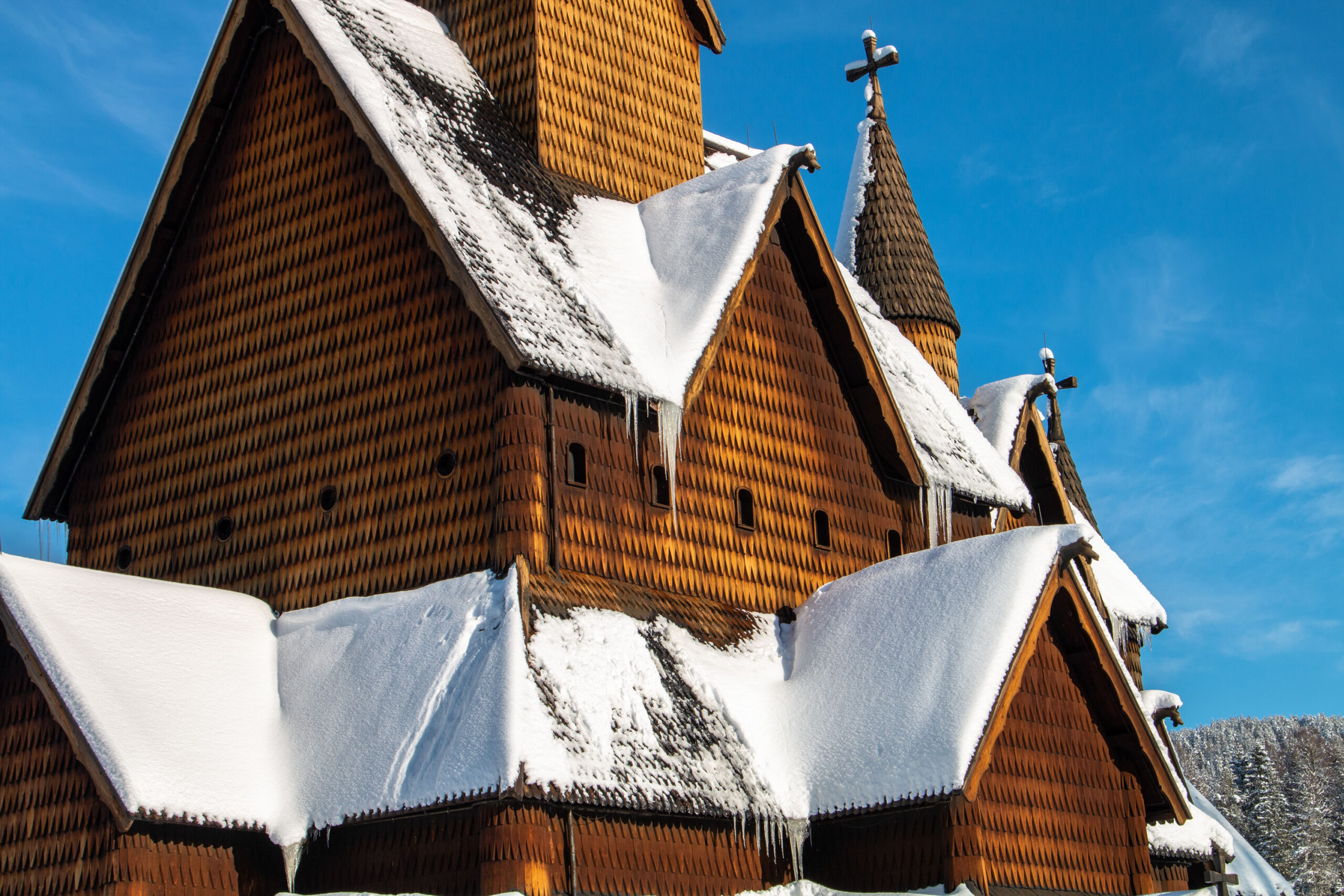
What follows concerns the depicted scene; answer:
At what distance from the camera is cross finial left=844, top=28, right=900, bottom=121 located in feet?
98.8

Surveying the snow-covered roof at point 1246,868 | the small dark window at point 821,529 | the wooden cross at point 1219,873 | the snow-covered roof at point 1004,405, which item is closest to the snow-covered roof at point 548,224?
the small dark window at point 821,529

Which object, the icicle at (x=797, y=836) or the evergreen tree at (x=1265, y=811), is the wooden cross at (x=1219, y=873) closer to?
the icicle at (x=797, y=836)

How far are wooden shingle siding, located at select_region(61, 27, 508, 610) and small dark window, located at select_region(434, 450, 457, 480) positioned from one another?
91 mm

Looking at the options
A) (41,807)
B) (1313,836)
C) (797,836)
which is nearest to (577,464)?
(797,836)

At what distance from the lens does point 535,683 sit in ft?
48.8

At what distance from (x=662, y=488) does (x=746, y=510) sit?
150cm

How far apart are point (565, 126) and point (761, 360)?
442cm

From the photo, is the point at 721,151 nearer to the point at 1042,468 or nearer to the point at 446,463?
the point at 1042,468

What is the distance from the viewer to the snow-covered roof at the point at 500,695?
48.2 ft

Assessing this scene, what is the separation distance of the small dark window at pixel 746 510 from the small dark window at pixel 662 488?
4.11 feet

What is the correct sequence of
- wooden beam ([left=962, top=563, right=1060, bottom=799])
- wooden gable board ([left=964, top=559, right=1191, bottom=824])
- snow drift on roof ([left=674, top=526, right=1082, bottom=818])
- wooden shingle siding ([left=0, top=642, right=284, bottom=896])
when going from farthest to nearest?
1. wooden gable board ([left=964, top=559, right=1191, bottom=824])
2. snow drift on roof ([left=674, top=526, right=1082, bottom=818])
3. wooden beam ([left=962, top=563, right=1060, bottom=799])
4. wooden shingle siding ([left=0, top=642, right=284, bottom=896])

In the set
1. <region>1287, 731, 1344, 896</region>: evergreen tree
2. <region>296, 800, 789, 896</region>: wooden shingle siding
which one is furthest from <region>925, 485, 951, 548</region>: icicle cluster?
<region>1287, 731, 1344, 896</region>: evergreen tree

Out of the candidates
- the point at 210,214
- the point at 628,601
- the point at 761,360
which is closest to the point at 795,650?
the point at 628,601

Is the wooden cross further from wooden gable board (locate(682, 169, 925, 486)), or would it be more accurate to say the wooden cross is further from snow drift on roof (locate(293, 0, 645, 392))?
snow drift on roof (locate(293, 0, 645, 392))
